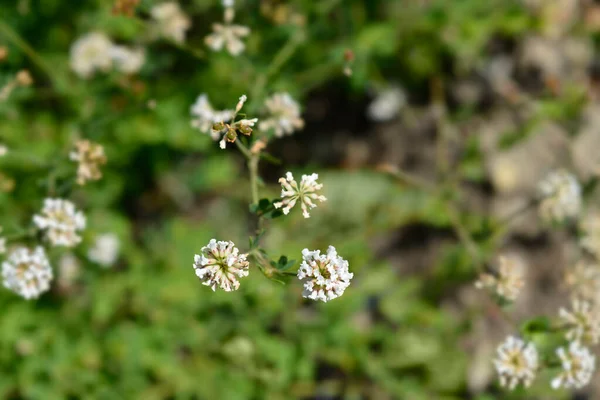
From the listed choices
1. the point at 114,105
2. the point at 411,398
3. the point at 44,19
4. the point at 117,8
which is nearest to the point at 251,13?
the point at 117,8

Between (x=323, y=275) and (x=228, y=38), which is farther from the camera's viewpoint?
(x=228, y=38)

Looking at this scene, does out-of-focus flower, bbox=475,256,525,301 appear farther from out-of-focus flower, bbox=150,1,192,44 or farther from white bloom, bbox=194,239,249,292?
out-of-focus flower, bbox=150,1,192,44

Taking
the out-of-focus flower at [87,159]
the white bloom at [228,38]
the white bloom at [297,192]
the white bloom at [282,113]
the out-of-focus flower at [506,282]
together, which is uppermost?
the white bloom at [228,38]

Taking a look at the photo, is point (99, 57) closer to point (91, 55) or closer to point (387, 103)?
point (91, 55)

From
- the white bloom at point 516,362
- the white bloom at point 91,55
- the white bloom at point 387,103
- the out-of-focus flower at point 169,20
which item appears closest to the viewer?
the white bloom at point 516,362

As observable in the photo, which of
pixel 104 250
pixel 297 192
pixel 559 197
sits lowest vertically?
pixel 297 192

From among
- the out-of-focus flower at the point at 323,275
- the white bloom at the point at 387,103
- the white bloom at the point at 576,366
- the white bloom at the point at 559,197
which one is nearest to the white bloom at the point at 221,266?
the out-of-focus flower at the point at 323,275

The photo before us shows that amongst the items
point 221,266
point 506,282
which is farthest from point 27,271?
point 506,282

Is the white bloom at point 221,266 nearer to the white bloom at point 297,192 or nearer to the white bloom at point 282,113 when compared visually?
the white bloom at point 297,192
